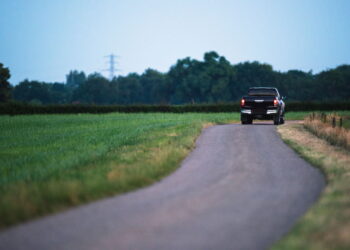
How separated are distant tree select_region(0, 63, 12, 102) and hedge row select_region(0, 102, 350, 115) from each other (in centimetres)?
2859

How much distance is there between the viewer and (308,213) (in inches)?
342

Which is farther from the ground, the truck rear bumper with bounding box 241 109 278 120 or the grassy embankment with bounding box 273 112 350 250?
the truck rear bumper with bounding box 241 109 278 120

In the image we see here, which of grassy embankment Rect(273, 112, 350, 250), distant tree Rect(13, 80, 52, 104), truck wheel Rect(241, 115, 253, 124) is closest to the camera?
grassy embankment Rect(273, 112, 350, 250)

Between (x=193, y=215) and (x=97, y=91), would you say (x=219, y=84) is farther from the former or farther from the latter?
(x=193, y=215)

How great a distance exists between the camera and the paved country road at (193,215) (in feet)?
23.6

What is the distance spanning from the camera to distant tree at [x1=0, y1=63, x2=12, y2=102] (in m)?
95.7

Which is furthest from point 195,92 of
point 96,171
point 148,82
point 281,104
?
point 96,171

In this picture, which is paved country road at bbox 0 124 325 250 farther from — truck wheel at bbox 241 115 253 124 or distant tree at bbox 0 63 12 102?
distant tree at bbox 0 63 12 102

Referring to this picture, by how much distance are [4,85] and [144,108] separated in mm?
37823

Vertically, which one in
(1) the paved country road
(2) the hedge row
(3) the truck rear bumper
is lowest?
(2) the hedge row

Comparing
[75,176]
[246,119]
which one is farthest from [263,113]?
[75,176]

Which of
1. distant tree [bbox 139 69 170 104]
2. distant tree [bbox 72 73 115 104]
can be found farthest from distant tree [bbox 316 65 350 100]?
distant tree [bbox 72 73 115 104]

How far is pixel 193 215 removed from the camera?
8.69 metres

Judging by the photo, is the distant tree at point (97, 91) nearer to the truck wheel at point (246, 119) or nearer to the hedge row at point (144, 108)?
the hedge row at point (144, 108)
